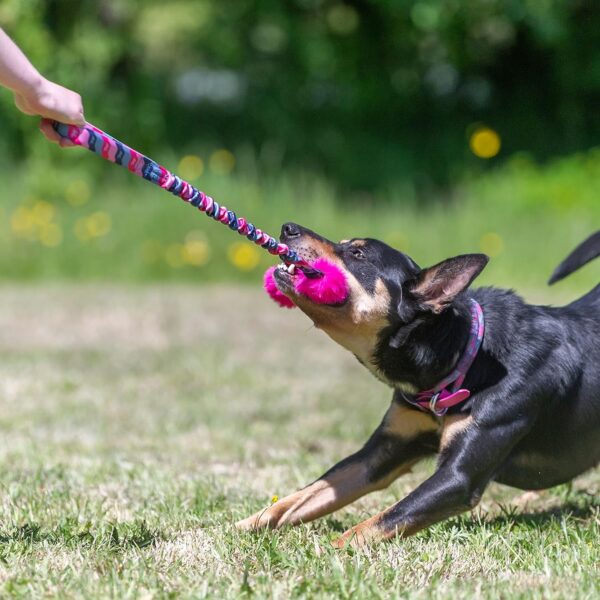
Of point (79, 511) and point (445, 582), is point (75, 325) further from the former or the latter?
point (445, 582)

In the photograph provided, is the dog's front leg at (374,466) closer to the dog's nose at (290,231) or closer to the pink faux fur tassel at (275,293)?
the pink faux fur tassel at (275,293)

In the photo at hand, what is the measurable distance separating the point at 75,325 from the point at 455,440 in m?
5.88

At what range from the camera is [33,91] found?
3318 millimetres

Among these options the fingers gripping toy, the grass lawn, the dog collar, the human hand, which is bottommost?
the grass lawn

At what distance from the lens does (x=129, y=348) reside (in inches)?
339

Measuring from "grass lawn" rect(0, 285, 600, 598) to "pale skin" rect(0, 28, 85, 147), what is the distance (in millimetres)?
1346

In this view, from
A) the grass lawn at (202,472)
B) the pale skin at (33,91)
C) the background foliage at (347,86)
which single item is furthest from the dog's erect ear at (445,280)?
the background foliage at (347,86)

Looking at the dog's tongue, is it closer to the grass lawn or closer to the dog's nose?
the dog's nose

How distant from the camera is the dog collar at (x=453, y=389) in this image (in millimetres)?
3977

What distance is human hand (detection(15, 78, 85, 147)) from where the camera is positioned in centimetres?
333

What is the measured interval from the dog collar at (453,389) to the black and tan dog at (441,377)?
0.9 inches

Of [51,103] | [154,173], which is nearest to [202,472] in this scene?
[154,173]

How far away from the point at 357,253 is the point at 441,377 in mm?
554

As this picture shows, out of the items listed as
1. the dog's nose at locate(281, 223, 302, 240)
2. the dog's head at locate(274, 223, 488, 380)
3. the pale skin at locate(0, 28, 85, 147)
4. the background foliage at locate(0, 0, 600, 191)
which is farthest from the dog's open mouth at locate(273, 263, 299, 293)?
the background foliage at locate(0, 0, 600, 191)
